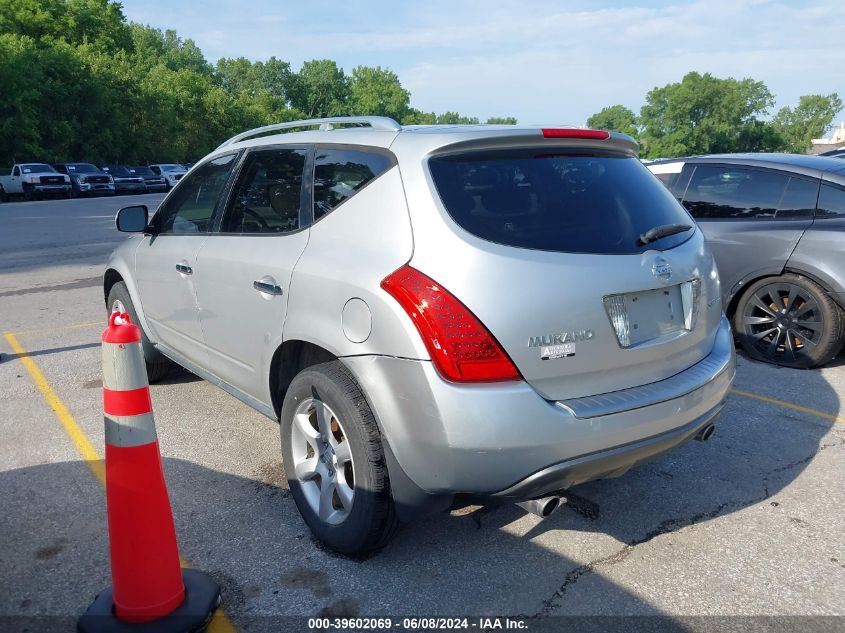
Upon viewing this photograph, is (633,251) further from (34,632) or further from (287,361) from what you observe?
(34,632)

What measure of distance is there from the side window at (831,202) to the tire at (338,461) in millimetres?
4441

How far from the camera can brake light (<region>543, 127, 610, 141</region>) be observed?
9.87ft

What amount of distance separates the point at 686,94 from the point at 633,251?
112644 millimetres

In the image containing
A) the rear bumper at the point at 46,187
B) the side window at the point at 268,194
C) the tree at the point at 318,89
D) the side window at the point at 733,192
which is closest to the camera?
the side window at the point at 268,194

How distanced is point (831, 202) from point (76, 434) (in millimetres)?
5590

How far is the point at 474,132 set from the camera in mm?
2965

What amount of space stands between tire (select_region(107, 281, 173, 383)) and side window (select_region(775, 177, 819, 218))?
4890mm

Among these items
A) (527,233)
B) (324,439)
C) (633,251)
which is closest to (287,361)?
(324,439)

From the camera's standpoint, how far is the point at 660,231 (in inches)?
121

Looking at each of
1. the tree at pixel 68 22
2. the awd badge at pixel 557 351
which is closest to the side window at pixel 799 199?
the awd badge at pixel 557 351

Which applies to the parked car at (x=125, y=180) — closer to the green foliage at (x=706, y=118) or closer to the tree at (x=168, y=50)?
the tree at (x=168, y=50)

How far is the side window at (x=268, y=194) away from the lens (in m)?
3.43

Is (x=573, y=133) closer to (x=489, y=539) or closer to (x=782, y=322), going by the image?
(x=489, y=539)

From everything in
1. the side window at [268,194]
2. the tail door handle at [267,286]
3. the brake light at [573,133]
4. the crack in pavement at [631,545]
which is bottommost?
the crack in pavement at [631,545]
